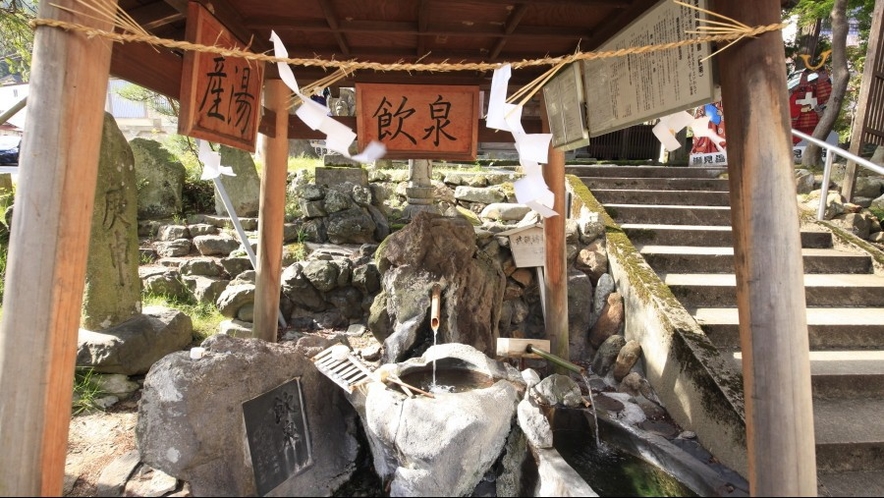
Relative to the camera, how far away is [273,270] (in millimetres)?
4777

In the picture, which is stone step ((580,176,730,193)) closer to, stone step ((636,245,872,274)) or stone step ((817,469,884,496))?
stone step ((636,245,872,274))

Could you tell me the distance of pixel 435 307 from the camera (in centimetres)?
432

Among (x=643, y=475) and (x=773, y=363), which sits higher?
(x=773, y=363)

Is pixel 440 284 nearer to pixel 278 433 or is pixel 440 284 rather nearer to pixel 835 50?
pixel 278 433

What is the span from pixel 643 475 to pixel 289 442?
2255 millimetres

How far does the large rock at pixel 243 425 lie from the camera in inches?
96.9

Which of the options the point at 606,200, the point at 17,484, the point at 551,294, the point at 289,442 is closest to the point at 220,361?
the point at 289,442

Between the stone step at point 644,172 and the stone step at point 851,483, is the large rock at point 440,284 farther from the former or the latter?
the stone step at point 644,172

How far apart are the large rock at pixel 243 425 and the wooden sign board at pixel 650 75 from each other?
2.92 m

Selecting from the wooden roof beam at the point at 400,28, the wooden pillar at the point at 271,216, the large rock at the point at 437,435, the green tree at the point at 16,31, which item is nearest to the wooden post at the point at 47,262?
the large rock at the point at 437,435

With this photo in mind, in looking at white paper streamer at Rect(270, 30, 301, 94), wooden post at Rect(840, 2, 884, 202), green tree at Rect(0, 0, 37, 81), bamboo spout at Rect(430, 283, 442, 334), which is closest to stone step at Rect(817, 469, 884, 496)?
bamboo spout at Rect(430, 283, 442, 334)

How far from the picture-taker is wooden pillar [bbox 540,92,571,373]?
5.22m

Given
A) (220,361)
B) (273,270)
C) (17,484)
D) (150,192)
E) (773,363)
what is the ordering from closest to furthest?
(17,484) < (773,363) < (220,361) < (273,270) < (150,192)

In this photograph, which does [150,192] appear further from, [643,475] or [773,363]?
[773,363]
